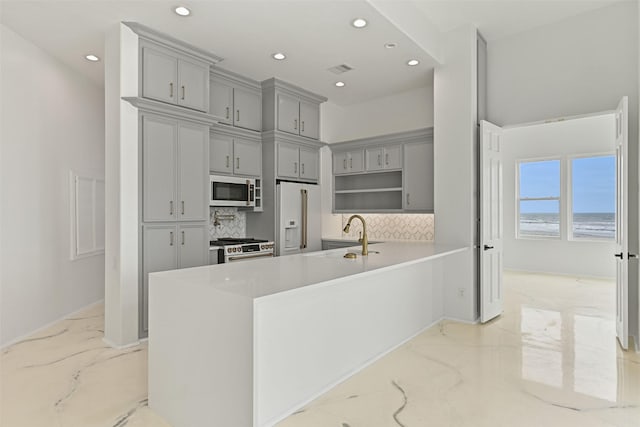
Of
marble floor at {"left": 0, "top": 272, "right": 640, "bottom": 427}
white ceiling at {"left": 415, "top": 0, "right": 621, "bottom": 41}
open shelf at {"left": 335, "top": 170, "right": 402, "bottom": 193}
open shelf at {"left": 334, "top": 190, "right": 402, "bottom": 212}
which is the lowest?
marble floor at {"left": 0, "top": 272, "right": 640, "bottom": 427}

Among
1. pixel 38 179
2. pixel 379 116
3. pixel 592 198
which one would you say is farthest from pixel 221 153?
pixel 592 198

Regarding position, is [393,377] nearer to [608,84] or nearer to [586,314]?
[586,314]

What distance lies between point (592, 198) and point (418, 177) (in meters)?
4.56

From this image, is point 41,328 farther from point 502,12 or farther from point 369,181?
point 502,12

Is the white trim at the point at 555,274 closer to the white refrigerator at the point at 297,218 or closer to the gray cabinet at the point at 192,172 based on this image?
the white refrigerator at the point at 297,218

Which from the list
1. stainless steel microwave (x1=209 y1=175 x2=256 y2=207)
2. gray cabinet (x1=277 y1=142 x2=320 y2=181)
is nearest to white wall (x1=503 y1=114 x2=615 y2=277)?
gray cabinet (x1=277 y1=142 x2=320 y2=181)

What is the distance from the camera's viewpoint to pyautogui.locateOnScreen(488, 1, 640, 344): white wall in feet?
12.2

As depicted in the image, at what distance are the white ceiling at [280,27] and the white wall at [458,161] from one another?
0.25m

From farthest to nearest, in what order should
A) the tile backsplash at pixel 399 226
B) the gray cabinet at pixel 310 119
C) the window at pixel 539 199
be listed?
the window at pixel 539 199, the gray cabinet at pixel 310 119, the tile backsplash at pixel 399 226

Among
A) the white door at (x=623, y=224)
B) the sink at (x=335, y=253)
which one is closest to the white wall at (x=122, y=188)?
the sink at (x=335, y=253)

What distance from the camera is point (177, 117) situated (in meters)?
3.90

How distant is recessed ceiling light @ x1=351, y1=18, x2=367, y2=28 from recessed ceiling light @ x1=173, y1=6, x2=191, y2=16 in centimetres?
150

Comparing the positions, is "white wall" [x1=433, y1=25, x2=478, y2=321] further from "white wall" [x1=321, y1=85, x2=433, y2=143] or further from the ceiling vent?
the ceiling vent

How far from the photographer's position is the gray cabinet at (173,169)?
368 centimetres
